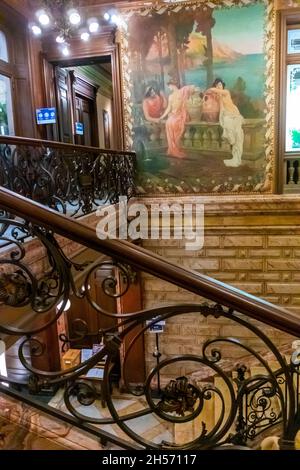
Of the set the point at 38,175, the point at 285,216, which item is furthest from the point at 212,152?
the point at 38,175

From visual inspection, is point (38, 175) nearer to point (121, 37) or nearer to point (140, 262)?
point (140, 262)

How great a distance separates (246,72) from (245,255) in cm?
312

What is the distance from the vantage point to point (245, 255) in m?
6.31

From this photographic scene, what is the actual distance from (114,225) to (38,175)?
6.15 ft

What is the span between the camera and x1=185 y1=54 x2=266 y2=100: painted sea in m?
5.81

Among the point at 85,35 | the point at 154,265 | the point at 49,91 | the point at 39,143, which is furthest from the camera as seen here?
the point at 49,91

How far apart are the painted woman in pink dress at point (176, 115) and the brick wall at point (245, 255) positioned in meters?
1.13

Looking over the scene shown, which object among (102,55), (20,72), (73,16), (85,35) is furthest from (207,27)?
(20,72)

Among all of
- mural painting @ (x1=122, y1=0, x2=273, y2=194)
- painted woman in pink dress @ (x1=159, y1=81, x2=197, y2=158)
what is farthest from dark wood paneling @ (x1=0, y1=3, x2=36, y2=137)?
painted woman in pink dress @ (x1=159, y1=81, x2=197, y2=158)

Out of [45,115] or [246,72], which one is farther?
[45,115]

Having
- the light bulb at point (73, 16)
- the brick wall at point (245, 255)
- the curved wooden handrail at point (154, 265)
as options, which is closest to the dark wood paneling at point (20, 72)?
the light bulb at point (73, 16)

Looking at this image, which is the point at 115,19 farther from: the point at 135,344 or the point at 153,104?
the point at 135,344

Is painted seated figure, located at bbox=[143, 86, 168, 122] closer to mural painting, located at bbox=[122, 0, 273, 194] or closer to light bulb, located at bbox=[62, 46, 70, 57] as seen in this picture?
mural painting, located at bbox=[122, 0, 273, 194]

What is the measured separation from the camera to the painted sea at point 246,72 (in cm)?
581
